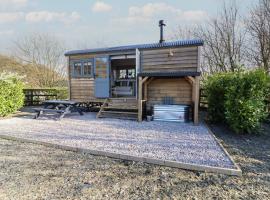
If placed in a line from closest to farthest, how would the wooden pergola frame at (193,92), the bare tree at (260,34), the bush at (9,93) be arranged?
the wooden pergola frame at (193,92)
the bush at (9,93)
the bare tree at (260,34)

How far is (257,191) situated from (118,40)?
1873cm

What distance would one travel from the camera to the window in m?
9.88

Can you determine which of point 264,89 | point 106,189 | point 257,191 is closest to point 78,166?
point 106,189

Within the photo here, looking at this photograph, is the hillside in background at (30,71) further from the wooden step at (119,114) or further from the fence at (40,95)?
the wooden step at (119,114)

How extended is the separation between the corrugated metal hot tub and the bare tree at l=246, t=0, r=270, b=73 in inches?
254

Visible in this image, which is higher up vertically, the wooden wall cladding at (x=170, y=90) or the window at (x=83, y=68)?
the window at (x=83, y=68)

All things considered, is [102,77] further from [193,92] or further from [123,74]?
[193,92]

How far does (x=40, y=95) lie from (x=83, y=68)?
500cm

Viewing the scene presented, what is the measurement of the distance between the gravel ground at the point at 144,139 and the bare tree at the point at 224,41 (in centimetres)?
905

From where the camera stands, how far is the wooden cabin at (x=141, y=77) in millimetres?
7559

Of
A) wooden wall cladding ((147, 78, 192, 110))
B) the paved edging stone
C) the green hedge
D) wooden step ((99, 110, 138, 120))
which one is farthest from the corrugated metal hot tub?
the paved edging stone

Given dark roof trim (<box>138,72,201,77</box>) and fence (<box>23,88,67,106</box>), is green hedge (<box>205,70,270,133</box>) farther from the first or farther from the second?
fence (<box>23,88,67,106</box>)

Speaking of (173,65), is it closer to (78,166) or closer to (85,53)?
(85,53)

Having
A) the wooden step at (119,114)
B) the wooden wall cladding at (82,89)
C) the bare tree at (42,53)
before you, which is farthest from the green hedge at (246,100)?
the bare tree at (42,53)
